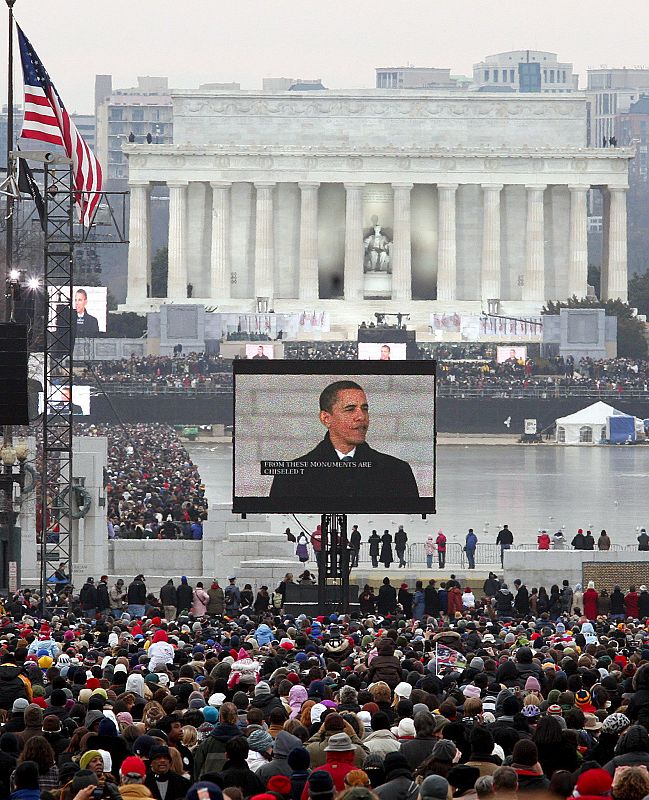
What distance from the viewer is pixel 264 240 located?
13350cm

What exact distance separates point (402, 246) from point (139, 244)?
16654 mm

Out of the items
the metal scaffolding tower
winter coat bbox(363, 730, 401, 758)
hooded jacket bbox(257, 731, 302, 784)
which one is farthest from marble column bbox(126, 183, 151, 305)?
hooded jacket bbox(257, 731, 302, 784)

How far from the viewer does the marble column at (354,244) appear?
13088cm

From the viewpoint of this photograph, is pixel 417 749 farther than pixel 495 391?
No

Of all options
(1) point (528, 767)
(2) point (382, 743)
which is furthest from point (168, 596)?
(1) point (528, 767)

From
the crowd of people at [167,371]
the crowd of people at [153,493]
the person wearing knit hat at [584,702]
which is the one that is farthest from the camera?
the crowd of people at [167,371]

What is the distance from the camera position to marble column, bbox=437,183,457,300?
432ft

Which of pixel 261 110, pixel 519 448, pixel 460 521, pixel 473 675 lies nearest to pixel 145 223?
pixel 261 110

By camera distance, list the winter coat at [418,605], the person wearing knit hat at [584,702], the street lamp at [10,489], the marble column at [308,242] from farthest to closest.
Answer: the marble column at [308,242]
the street lamp at [10,489]
the winter coat at [418,605]
the person wearing knit hat at [584,702]

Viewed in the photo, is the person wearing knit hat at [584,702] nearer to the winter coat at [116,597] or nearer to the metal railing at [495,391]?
the winter coat at [116,597]

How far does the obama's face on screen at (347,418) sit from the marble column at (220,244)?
99.0m

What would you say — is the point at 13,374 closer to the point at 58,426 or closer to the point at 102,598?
the point at 102,598

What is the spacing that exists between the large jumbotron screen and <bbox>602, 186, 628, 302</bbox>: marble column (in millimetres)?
99717

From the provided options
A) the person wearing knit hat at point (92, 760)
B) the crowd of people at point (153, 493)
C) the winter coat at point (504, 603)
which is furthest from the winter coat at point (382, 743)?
the crowd of people at point (153, 493)
